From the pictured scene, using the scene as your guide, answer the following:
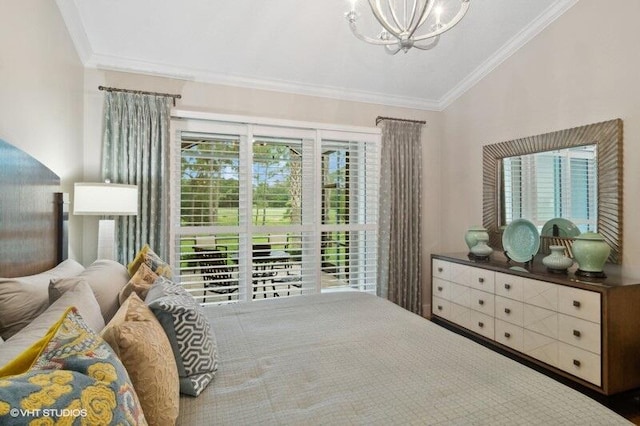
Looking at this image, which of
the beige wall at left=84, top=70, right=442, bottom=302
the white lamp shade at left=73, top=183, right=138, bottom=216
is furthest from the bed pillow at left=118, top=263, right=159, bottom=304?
the beige wall at left=84, top=70, right=442, bottom=302

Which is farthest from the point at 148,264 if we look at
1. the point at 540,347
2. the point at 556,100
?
the point at 556,100

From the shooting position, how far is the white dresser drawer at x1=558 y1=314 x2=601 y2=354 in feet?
7.06

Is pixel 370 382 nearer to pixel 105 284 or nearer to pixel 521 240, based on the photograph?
pixel 105 284

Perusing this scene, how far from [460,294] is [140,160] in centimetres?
310

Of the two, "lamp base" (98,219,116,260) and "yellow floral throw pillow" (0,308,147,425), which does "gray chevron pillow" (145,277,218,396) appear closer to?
"yellow floral throw pillow" (0,308,147,425)

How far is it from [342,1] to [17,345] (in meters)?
2.78

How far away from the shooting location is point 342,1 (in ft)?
8.71

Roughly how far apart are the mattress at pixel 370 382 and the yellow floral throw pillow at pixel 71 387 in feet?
1.49

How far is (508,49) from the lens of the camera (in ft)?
10.9

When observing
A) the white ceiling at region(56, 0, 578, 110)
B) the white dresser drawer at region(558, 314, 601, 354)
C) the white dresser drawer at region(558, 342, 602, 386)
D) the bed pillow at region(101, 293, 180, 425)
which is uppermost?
the white ceiling at region(56, 0, 578, 110)

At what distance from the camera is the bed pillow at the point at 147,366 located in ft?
3.00

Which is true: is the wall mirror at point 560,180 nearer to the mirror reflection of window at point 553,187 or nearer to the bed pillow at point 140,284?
the mirror reflection of window at point 553,187

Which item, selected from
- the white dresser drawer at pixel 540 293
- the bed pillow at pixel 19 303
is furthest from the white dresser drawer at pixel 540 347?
the bed pillow at pixel 19 303

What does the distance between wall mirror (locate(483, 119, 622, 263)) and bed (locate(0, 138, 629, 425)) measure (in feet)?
5.84
